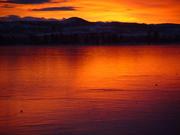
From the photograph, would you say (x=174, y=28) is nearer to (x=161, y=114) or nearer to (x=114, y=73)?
(x=114, y=73)

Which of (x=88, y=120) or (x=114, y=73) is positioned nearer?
(x=88, y=120)

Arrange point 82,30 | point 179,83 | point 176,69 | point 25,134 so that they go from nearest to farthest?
point 25,134, point 179,83, point 176,69, point 82,30

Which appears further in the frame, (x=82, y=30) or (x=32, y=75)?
(x=82, y=30)

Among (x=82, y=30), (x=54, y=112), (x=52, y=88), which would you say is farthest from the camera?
(x=82, y=30)

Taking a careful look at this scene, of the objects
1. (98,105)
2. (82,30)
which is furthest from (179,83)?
(82,30)

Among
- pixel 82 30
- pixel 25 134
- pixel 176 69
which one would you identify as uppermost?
pixel 25 134

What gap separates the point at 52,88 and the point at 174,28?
143931 millimetres

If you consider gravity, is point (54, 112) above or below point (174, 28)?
above

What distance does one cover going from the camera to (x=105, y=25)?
16625cm

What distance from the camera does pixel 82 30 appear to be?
15512 centimetres

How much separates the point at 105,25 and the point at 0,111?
154 meters

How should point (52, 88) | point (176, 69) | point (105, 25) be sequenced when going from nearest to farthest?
point (52, 88) → point (176, 69) → point (105, 25)

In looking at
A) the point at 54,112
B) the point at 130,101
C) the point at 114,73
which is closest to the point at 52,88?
the point at 130,101

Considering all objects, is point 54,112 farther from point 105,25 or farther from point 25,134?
point 105,25
